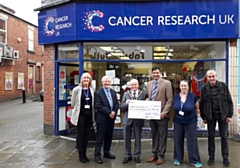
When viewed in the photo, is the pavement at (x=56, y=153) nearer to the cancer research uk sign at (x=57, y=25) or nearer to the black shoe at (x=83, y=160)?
the black shoe at (x=83, y=160)

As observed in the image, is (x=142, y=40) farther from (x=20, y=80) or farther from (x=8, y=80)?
(x=20, y=80)

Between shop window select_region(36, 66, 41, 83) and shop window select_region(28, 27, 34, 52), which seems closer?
shop window select_region(28, 27, 34, 52)

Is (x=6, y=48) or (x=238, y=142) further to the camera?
(x=6, y=48)

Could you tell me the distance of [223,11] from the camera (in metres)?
7.95

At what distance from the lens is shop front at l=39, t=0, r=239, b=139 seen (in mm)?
8008

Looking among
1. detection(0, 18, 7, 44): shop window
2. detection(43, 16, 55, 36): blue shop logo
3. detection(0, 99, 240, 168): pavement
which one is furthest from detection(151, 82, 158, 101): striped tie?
detection(0, 18, 7, 44): shop window

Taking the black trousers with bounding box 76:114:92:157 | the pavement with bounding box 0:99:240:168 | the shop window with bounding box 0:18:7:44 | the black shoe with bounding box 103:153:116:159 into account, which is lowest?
the pavement with bounding box 0:99:240:168

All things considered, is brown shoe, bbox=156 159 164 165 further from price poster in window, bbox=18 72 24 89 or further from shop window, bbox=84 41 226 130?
price poster in window, bbox=18 72 24 89

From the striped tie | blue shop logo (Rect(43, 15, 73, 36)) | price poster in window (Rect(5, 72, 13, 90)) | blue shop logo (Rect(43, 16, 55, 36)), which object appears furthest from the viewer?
price poster in window (Rect(5, 72, 13, 90))

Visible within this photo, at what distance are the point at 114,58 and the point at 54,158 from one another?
10.9 feet

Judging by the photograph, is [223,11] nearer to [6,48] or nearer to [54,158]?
[54,158]

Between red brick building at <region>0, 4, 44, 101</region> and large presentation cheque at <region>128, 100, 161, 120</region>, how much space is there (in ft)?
53.9

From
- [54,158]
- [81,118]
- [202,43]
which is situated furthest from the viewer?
[202,43]

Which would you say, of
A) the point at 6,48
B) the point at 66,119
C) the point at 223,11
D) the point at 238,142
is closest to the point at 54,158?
the point at 66,119
